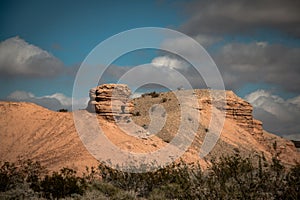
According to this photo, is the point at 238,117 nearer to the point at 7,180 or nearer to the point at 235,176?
the point at 7,180

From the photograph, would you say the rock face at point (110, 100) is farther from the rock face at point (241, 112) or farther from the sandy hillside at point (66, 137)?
the rock face at point (241, 112)

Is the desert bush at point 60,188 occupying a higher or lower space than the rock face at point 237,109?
lower

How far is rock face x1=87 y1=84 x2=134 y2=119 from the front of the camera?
39.6 m

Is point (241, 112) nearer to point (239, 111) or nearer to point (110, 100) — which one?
point (239, 111)

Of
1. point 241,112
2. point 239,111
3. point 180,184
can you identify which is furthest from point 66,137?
point 241,112

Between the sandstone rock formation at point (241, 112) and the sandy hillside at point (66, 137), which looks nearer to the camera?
the sandy hillside at point (66, 137)

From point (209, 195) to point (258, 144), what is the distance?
49446 mm

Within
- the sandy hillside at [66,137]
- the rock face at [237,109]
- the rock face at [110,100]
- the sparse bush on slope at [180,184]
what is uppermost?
the rock face at [237,109]

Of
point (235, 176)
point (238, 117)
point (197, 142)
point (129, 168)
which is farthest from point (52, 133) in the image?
point (238, 117)

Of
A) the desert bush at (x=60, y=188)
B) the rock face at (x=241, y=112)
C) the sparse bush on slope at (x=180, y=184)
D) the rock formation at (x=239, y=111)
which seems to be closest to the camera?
the sparse bush on slope at (x=180, y=184)

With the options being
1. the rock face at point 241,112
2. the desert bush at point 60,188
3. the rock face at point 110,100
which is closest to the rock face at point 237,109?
the rock face at point 241,112

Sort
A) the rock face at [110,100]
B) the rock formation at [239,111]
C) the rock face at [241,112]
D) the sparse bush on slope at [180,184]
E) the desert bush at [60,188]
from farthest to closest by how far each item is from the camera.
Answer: the rock face at [241,112] < the rock formation at [239,111] < the rock face at [110,100] < the desert bush at [60,188] < the sparse bush on slope at [180,184]

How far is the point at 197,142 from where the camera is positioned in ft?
158

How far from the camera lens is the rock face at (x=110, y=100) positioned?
3959cm
